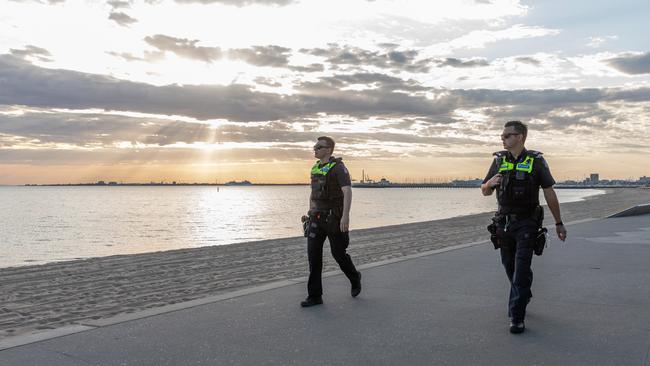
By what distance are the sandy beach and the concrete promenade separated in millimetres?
998

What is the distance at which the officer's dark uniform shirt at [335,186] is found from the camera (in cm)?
680

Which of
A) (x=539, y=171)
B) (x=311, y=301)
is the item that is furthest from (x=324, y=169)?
(x=539, y=171)

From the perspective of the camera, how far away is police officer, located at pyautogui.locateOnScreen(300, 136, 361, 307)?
677 cm

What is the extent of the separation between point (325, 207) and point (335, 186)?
27 cm

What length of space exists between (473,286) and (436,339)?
9.31ft

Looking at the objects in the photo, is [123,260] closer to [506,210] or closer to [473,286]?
[473,286]

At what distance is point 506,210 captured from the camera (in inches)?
229

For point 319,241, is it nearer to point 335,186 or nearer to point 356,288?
point 335,186

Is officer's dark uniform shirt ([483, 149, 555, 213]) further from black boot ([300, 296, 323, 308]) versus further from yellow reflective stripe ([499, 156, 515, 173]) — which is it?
black boot ([300, 296, 323, 308])

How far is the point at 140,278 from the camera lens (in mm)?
10086

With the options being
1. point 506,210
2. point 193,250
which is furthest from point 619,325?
point 193,250

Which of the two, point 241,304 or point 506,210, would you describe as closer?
point 506,210

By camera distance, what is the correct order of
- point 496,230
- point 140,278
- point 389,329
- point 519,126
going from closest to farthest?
point 389,329
point 519,126
point 496,230
point 140,278

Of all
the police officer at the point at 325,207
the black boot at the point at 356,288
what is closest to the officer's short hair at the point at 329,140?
the police officer at the point at 325,207
